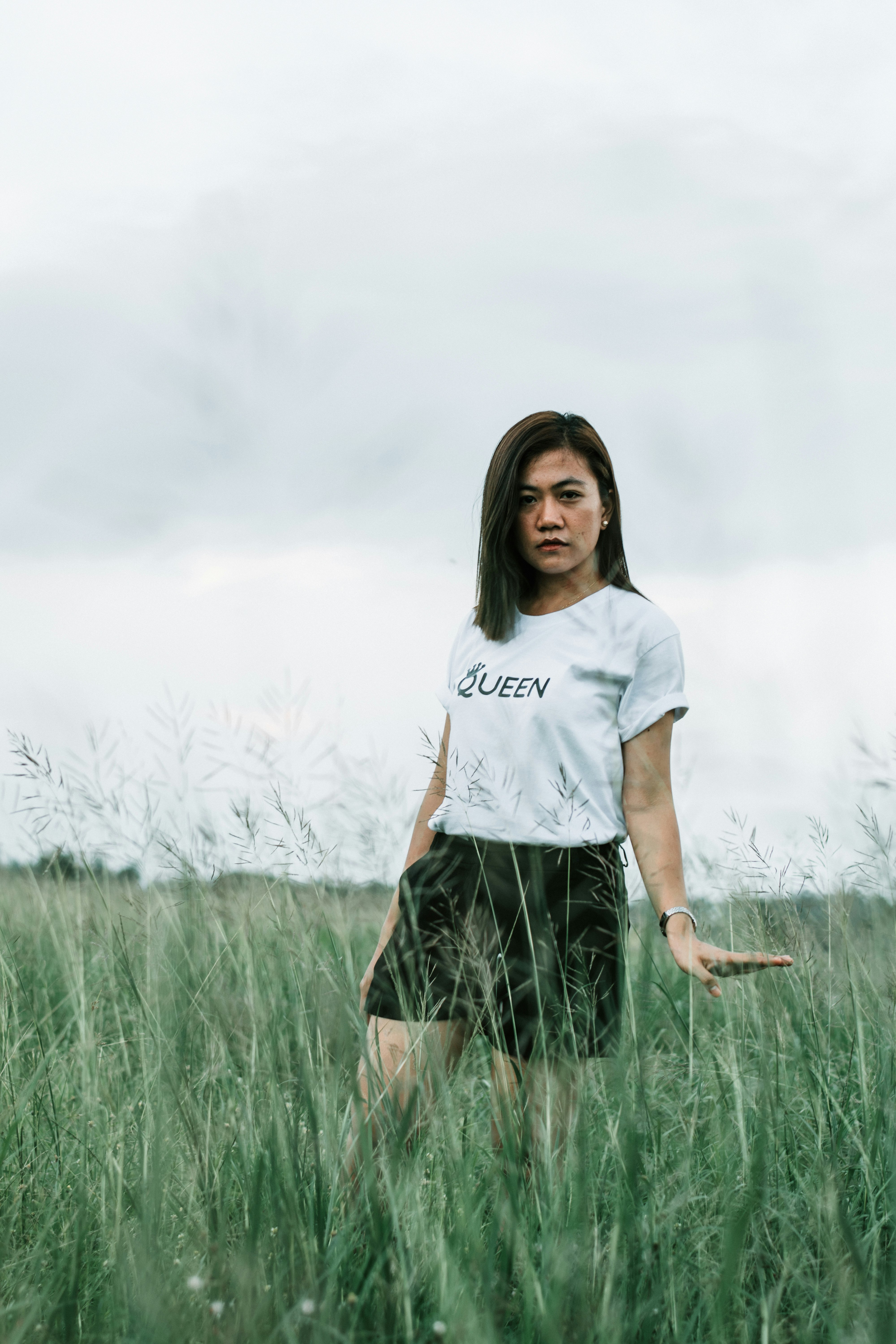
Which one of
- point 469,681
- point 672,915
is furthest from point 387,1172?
point 469,681

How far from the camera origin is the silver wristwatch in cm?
194

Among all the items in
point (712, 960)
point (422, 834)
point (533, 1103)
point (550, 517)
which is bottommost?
point (533, 1103)

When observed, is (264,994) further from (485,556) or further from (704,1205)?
(485,556)

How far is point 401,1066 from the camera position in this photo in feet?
5.54

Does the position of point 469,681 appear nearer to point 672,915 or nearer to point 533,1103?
point 672,915

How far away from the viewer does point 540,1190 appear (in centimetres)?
155

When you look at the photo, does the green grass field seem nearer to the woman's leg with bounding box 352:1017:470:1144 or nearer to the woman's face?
the woman's leg with bounding box 352:1017:470:1144

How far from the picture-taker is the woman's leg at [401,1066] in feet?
4.88

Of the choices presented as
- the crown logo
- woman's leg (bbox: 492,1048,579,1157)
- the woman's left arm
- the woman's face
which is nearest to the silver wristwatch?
the woman's left arm

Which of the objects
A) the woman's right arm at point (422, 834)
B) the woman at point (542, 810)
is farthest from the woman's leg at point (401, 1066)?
the woman's right arm at point (422, 834)

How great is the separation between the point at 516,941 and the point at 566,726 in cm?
44

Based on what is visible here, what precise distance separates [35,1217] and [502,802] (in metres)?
1.06

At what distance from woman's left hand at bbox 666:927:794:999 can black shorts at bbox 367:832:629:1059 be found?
0.10 metres

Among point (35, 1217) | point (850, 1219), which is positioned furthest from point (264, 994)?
point (850, 1219)
